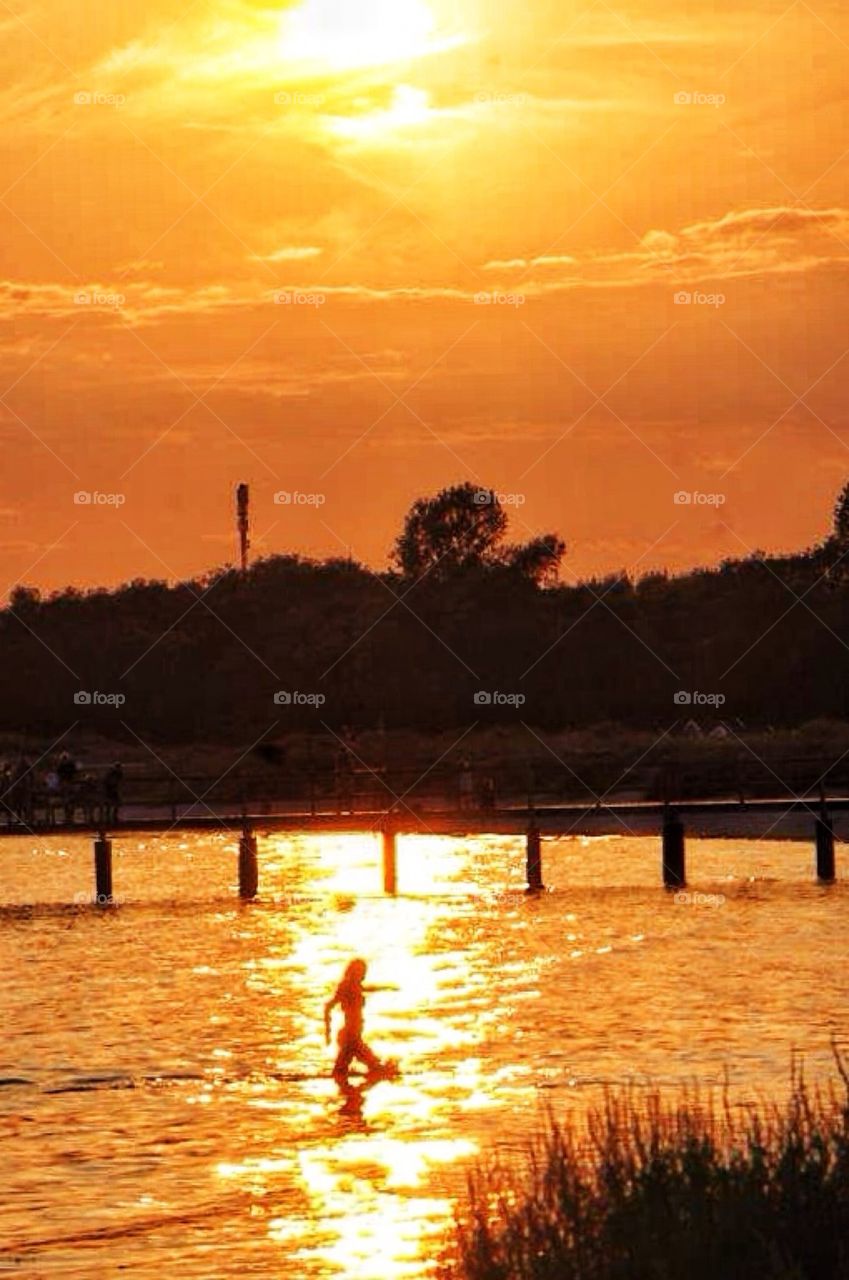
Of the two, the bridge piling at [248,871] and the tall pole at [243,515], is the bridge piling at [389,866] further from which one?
the tall pole at [243,515]

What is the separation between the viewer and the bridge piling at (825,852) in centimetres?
7712

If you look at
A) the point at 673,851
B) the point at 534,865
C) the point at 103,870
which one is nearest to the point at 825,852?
the point at 673,851

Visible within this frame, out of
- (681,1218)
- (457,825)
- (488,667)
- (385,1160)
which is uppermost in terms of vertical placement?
(488,667)

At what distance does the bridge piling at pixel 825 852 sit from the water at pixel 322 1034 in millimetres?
575

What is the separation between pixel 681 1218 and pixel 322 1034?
2831 cm

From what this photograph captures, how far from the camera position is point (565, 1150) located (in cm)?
1830

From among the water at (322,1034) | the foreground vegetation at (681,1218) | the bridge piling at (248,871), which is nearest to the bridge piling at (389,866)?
the water at (322,1034)

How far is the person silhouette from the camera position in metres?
35.5

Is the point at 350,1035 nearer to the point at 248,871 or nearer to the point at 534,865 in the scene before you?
the point at 248,871

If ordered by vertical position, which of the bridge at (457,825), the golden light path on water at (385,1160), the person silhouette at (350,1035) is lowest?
the golden light path on water at (385,1160)

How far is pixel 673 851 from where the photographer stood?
7662 cm

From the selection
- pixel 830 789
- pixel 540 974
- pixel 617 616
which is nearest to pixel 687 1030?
pixel 540 974

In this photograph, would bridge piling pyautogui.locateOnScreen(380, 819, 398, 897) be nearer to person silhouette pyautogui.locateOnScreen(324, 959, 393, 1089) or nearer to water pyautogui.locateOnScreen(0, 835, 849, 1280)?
water pyautogui.locateOnScreen(0, 835, 849, 1280)

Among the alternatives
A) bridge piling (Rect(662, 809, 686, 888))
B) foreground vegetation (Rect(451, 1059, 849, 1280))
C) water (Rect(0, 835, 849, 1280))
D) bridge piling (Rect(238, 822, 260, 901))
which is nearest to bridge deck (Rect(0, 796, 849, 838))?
bridge piling (Rect(662, 809, 686, 888))
